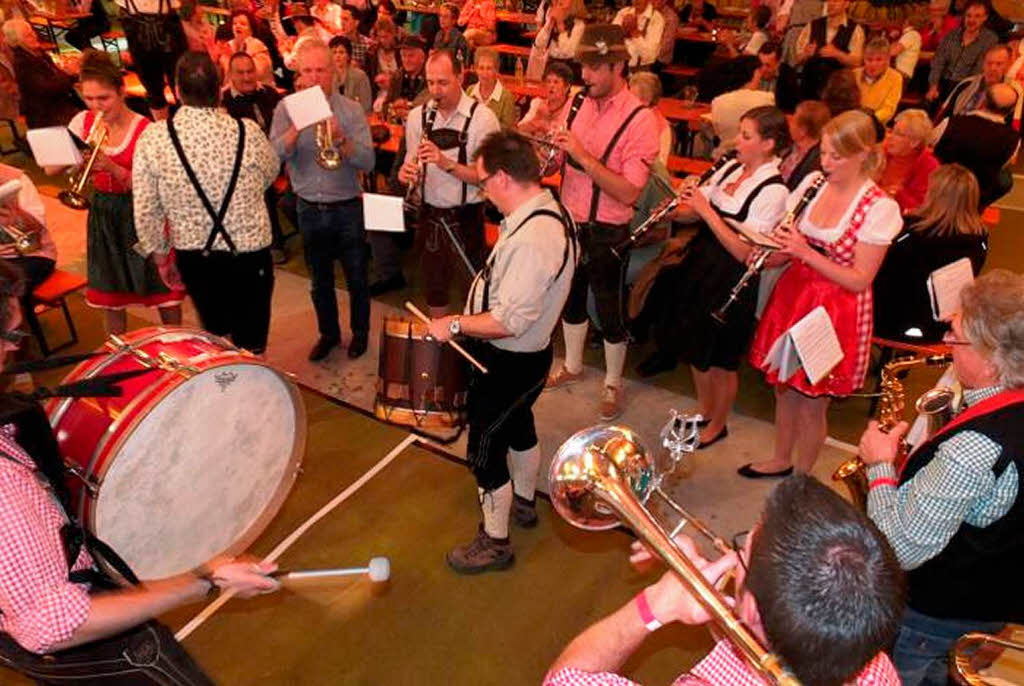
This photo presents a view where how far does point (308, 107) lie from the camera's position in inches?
170

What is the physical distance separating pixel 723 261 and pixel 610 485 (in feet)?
7.50

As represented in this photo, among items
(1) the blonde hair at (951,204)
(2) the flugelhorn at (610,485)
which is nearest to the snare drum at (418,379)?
(2) the flugelhorn at (610,485)

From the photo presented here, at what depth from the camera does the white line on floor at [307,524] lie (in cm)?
347

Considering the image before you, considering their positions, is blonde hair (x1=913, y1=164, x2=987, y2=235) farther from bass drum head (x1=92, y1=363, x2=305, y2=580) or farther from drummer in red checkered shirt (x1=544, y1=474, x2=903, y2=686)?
bass drum head (x1=92, y1=363, x2=305, y2=580)

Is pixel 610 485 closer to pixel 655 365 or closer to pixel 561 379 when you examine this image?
pixel 561 379

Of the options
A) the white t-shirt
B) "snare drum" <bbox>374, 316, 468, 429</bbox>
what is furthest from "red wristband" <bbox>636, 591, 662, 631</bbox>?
the white t-shirt

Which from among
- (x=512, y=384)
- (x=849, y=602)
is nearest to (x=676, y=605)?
(x=849, y=602)

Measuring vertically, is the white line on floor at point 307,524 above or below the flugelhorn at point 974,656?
below

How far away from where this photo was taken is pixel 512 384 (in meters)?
3.35

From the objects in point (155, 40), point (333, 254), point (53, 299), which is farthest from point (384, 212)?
point (155, 40)

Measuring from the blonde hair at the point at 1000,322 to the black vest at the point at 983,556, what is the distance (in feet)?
0.29

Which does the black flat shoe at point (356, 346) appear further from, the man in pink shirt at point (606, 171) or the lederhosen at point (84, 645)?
the lederhosen at point (84, 645)

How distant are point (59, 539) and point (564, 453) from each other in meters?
1.32

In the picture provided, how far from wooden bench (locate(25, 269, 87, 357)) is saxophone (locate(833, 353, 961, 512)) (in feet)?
15.5
